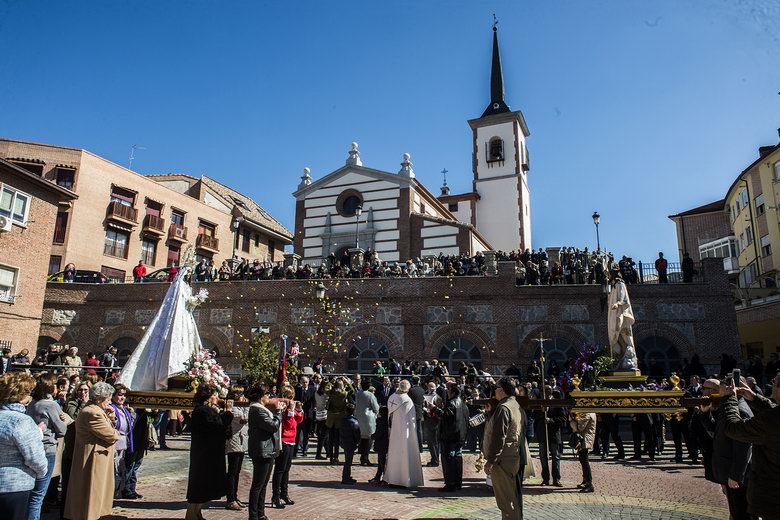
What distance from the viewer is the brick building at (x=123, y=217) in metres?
35.0

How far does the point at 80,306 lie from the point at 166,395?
23.8m

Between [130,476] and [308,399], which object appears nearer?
[130,476]

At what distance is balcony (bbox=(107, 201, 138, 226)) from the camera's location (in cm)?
3678

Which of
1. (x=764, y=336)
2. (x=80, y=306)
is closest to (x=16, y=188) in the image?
(x=80, y=306)

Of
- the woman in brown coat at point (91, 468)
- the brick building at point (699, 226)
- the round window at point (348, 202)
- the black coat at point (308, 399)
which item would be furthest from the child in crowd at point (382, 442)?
the brick building at point (699, 226)

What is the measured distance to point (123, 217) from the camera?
37.3 m

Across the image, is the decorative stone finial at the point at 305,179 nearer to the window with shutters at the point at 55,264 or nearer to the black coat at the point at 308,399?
the window with shutters at the point at 55,264

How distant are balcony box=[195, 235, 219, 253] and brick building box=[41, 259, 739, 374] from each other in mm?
12513

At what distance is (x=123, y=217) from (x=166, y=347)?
3025cm

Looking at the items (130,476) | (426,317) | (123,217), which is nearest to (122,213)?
(123,217)

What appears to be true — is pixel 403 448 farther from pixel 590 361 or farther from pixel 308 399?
pixel 590 361

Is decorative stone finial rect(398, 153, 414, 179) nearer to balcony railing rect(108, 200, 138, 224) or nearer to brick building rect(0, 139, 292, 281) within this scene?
brick building rect(0, 139, 292, 281)

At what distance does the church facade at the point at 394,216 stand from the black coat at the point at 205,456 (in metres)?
27.8

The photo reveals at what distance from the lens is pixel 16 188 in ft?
83.0
